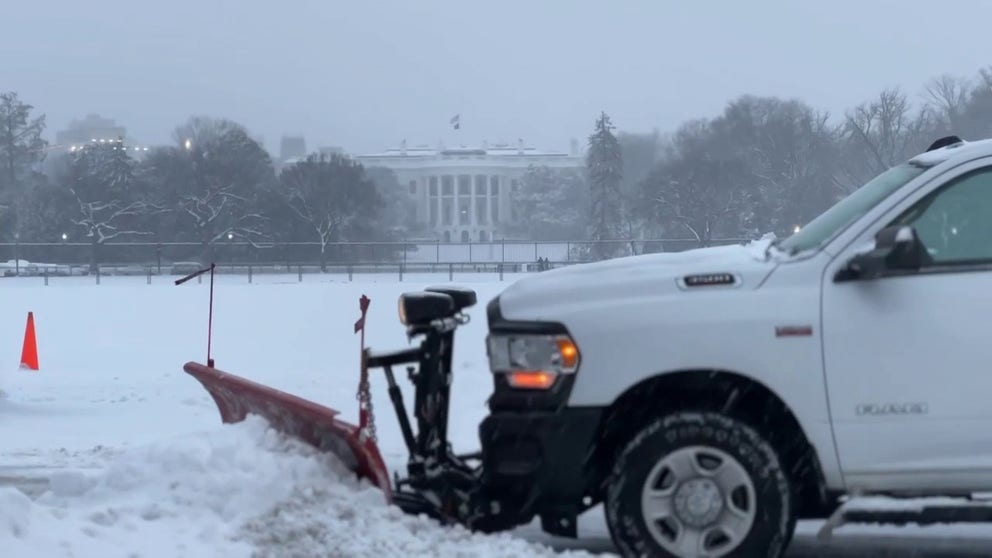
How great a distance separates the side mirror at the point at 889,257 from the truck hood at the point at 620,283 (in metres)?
0.37

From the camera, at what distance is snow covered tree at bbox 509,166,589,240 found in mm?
49000

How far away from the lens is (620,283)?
603 centimetres

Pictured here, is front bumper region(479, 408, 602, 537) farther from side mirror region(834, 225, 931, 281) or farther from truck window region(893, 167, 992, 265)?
truck window region(893, 167, 992, 265)

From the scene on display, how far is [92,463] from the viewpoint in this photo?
32.4ft

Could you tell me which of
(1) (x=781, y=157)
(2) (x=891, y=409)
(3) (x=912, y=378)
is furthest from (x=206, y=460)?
(1) (x=781, y=157)

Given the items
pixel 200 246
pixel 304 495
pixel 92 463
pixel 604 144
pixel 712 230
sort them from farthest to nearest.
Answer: pixel 604 144 → pixel 200 246 → pixel 712 230 → pixel 92 463 → pixel 304 495

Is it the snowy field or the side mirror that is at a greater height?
the side mirror

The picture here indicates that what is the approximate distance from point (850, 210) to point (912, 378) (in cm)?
109

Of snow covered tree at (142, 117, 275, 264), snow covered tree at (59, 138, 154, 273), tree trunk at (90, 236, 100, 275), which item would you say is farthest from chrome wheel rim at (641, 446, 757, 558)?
tree trunk at (90, 236, 100, 275)

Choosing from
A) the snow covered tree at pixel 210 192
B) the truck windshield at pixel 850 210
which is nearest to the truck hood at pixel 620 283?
the truck windshield at pixel 850 210

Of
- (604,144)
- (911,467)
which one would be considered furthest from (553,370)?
(604,144)

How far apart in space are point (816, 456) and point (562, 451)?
1.09 meters

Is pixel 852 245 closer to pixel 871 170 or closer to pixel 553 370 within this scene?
pixel 553 370

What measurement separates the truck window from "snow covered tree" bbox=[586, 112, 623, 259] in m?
33.9
